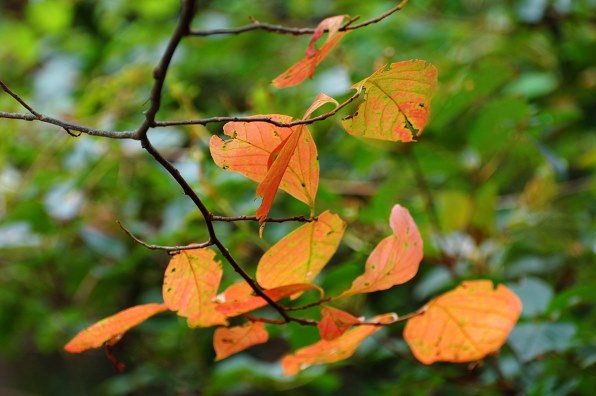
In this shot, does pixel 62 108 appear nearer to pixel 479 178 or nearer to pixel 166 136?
pixel 166 136

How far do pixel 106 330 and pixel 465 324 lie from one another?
0.20m

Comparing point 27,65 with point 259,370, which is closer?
point 259,370

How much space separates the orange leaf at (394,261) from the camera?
382mm

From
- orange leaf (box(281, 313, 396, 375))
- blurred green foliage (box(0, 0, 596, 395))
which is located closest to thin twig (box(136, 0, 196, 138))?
orange leaf (box(281, 313, 396, 375))

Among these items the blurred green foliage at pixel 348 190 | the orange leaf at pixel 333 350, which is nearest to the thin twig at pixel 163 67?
the orange leaf at pixel 333 350

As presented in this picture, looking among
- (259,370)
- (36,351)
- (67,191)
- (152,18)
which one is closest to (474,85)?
(259,370)

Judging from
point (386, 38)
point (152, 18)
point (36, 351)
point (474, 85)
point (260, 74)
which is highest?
point (152, 18)

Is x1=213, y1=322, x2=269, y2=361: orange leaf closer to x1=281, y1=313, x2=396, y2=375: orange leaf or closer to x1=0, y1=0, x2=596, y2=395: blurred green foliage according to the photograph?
x1=281, y1=313, x2=396, y2=375: orange leaf

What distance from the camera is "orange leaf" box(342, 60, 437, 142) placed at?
34 centimetres

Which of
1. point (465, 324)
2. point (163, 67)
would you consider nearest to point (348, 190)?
point (465, 324)

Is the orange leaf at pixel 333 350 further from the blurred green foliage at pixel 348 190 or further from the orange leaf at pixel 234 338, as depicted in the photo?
the blurred green foliage at pixel 348 190

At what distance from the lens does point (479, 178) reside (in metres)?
0.82

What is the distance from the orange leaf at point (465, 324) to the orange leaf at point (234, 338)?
0.09m

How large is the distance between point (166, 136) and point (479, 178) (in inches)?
15.3
